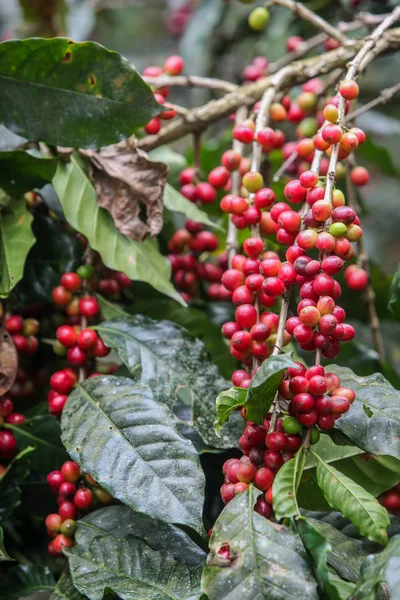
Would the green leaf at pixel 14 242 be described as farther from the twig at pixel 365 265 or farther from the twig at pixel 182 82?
the twig at pixel 365 265

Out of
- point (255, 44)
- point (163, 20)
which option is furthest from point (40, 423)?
point (163, 20)

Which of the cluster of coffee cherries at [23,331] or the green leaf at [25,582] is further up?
the cluster of coffee cherries at [23,331]

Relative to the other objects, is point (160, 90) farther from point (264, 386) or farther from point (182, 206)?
point (264, 386)

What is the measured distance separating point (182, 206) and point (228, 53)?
827mm

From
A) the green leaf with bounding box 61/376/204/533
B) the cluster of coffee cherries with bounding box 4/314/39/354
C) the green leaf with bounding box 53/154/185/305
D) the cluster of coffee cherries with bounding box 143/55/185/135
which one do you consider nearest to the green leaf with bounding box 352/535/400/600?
the green leaf with bounding box 61/376/204/533

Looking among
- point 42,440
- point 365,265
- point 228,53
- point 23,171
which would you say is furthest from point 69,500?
point 228,53

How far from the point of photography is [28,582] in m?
0.75

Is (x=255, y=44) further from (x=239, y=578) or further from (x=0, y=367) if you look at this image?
(x=239, y=578)

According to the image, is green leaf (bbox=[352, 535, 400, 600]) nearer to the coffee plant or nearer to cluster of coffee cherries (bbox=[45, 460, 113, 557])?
the coffee plant

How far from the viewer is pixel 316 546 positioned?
21.0 inches

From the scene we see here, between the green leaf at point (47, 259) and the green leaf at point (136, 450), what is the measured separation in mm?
211

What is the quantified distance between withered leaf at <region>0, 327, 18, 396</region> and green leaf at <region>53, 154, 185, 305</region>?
166 mm

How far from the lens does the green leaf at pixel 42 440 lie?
2.68 feet

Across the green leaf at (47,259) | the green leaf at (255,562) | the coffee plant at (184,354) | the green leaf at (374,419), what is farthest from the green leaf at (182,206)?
the green leaf at (255,562)
